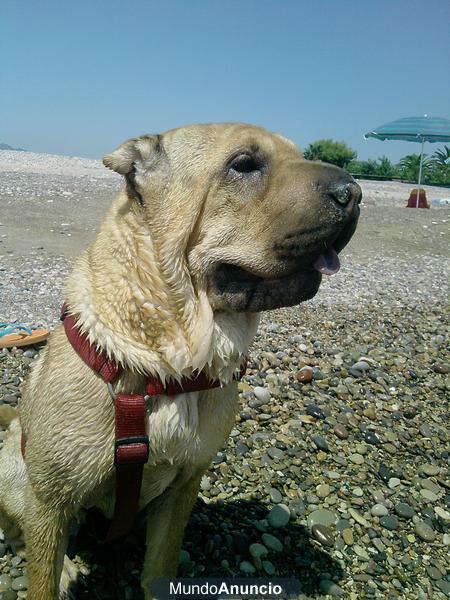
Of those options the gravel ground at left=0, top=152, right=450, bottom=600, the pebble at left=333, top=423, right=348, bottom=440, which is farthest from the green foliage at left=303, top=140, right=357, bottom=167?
the pebble at left=333, top=423, right=348, bottom=440

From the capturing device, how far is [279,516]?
321 centimetres

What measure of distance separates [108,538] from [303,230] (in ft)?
5.70

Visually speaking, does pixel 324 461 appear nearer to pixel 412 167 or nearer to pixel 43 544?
pixel 43 544

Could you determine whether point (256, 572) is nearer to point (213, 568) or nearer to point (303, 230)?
point (213, 568)

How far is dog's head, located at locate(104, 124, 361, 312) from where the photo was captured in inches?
81.8

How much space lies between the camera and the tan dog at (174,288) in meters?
2.10

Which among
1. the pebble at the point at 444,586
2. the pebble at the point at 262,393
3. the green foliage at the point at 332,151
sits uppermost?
the green foliage at the point at 332,151

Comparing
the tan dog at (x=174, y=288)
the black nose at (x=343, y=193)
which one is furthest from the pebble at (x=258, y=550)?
the black nose at (x=343, y=193)

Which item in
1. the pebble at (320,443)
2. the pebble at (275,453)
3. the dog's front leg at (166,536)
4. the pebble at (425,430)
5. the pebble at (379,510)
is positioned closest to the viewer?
the dog's front leg at (166,536)

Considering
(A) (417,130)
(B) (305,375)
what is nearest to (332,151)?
(A) (417,130)

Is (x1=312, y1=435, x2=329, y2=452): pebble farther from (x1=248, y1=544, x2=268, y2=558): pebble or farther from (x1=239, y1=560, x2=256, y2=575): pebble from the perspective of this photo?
(x1=239, y1=560, x2=256, y2=575): pebble

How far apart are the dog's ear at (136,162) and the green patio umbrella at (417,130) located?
23885 millimetres

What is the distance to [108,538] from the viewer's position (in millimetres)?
2559

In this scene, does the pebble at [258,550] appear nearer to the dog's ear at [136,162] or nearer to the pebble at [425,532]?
the pebble at [425,532]
